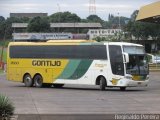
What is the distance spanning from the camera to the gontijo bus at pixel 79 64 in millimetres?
30234

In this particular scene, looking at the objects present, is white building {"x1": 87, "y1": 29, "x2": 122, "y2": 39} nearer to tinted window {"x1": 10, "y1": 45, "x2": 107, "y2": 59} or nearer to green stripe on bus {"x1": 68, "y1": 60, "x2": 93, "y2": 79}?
tinted window {"x1": 10, "y1": 45, "x2": 107, "y2": 59}

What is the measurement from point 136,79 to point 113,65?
62.2 inches

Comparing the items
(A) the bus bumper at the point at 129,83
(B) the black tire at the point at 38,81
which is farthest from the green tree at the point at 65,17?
(A) the bus bumper at the point at 129,83

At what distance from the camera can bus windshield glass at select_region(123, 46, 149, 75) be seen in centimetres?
3017

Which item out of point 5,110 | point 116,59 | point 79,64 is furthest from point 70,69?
point 5,110

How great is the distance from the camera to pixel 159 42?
118 meters

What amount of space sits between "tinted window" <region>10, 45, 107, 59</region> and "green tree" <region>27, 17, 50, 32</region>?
9637cm

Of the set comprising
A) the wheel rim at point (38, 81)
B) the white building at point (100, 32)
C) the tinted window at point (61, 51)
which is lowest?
the wheel rim at point (38, 81)

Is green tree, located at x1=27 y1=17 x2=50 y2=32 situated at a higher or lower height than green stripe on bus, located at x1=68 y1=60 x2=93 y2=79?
higher

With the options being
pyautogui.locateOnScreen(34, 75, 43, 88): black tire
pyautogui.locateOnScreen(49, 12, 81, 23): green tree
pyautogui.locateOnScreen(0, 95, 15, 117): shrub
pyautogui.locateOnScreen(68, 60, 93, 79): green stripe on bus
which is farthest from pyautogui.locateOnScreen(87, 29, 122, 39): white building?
pyautogui.locateOnScreen(0, 95, 15, 117): shrub

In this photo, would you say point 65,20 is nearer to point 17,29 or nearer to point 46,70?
point 17,29

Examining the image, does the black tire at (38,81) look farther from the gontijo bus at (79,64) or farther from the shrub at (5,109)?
the shrub at (5,109)

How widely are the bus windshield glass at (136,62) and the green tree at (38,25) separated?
102m

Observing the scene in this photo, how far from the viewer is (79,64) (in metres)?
32.1
